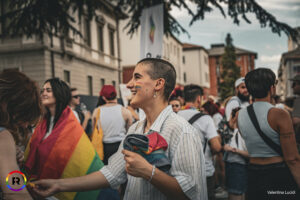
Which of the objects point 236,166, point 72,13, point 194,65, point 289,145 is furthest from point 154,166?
point 194,65

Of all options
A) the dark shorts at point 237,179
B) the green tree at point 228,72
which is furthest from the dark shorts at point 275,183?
the green tree at point 228,72

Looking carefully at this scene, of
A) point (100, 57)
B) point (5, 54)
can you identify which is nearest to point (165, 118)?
point (5, 54)

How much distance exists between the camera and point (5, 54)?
18594 millimetres

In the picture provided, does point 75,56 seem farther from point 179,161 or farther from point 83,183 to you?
point 179,161

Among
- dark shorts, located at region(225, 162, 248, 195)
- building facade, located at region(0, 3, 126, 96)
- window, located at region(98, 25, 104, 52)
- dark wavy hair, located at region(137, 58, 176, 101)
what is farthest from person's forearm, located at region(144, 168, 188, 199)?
window, located at region(98, 25, 104, 52)

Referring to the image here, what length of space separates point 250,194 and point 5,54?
1884cm

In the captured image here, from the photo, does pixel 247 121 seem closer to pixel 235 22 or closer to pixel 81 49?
pixel 235 22

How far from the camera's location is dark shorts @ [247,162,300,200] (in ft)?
8.75

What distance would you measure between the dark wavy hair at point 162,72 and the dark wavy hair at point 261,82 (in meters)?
1.12

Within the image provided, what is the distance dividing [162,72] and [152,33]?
3710 mm

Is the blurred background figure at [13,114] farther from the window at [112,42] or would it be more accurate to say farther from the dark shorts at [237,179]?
the window at [112,42]

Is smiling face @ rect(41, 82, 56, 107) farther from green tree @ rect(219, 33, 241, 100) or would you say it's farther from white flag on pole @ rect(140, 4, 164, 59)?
green tree @ rect(219, 33, 241, 100)

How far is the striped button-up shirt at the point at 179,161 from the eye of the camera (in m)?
1.75

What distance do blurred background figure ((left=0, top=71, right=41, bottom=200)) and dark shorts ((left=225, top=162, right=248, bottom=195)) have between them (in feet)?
9.44
